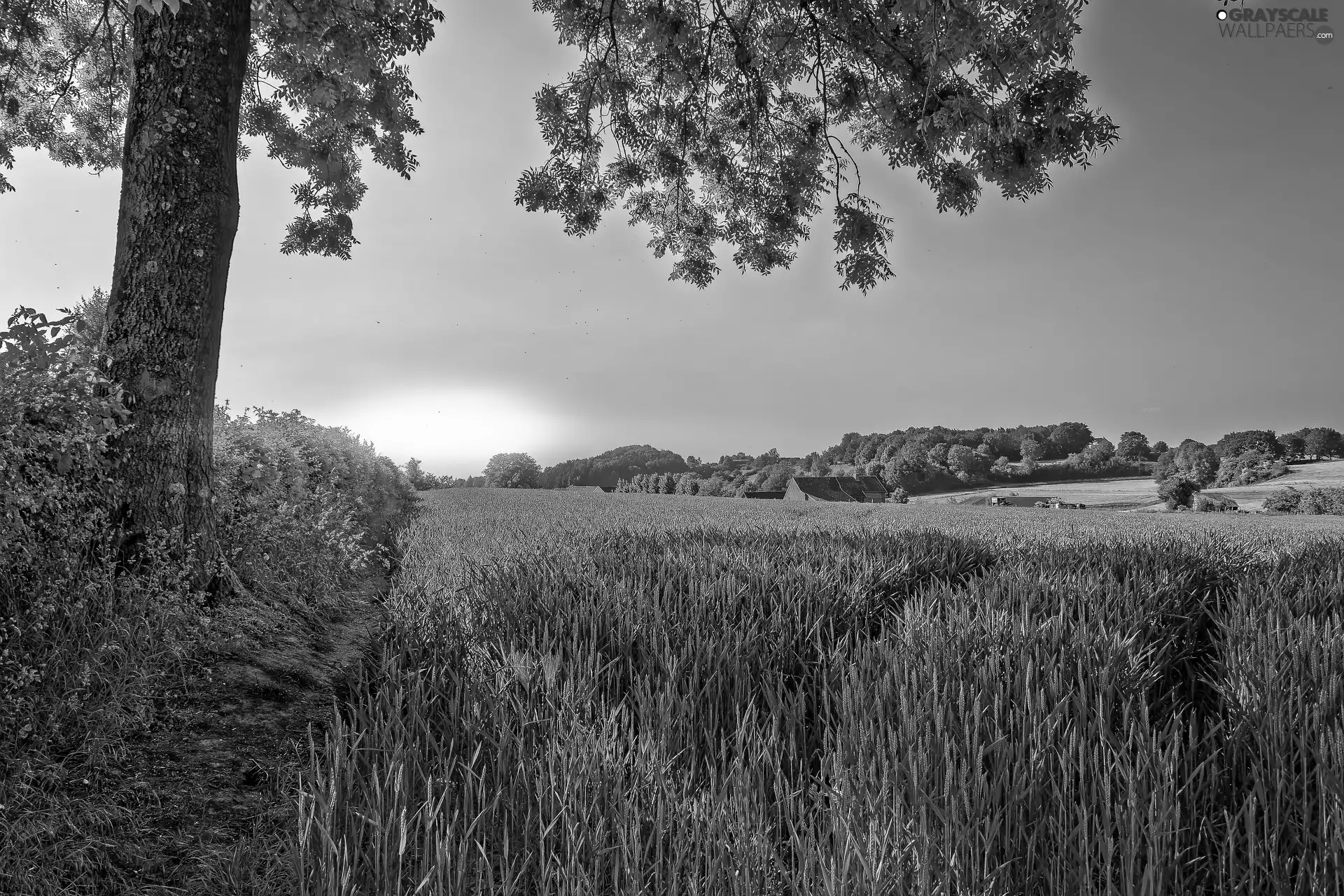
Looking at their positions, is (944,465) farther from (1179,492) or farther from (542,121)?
(542,121)

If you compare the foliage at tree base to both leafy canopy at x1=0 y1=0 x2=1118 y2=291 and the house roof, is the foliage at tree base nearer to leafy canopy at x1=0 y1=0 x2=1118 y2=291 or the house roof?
leafy canopy at x1=0 y1=0 x2=1118 y2=291

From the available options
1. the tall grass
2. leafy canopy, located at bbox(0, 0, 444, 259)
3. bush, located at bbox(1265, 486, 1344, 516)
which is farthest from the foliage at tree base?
bush, located at bbox(1265, 486, 1344, 516)

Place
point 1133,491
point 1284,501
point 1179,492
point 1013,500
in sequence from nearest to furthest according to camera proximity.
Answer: point 1284,501, point 1179,492, point 1133,491, point 1013,500

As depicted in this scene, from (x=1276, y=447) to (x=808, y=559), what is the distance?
9064 cm

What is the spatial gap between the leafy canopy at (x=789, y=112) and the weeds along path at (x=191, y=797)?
5278 mm

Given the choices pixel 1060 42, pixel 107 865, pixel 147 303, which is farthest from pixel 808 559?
pixel 147 303

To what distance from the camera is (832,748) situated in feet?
7.27

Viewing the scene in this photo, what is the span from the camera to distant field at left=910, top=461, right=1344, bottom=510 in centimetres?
4469

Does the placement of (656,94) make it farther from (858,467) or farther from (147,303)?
(858,467)

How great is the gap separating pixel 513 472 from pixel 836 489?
56.2 metres

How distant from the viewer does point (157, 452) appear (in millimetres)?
3781

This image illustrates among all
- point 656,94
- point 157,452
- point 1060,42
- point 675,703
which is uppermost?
point 656,94

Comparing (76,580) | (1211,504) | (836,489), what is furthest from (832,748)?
(836,489)

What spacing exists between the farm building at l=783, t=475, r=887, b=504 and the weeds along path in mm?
57515
